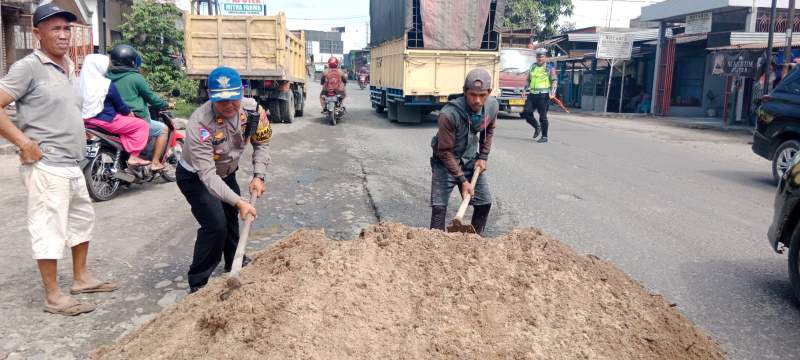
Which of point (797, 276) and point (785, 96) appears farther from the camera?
point (785, 96)

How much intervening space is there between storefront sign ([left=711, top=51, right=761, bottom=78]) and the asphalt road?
7.48 metres

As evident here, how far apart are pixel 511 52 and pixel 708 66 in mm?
8327

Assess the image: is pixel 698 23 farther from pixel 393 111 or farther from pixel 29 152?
pixel 29 152

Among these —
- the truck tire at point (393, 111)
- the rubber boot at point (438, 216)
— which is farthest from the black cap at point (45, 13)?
the truck tire at point (393, 111)

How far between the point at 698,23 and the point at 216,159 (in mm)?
21252

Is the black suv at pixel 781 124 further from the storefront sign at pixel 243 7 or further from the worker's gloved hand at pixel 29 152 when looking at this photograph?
the storefront sign at pixel 243 7

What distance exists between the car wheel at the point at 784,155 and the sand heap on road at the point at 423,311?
6159 mm

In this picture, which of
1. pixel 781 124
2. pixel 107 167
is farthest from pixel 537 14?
pixel 107 167

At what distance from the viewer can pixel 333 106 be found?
15336 millimetres

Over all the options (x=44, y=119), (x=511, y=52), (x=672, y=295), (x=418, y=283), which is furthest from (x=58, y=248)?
(x=511, y=52)

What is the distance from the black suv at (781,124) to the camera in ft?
26.4

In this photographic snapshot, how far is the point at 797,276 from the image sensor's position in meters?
3.95

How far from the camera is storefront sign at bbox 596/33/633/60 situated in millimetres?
23359

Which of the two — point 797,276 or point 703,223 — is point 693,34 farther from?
point 797,276
